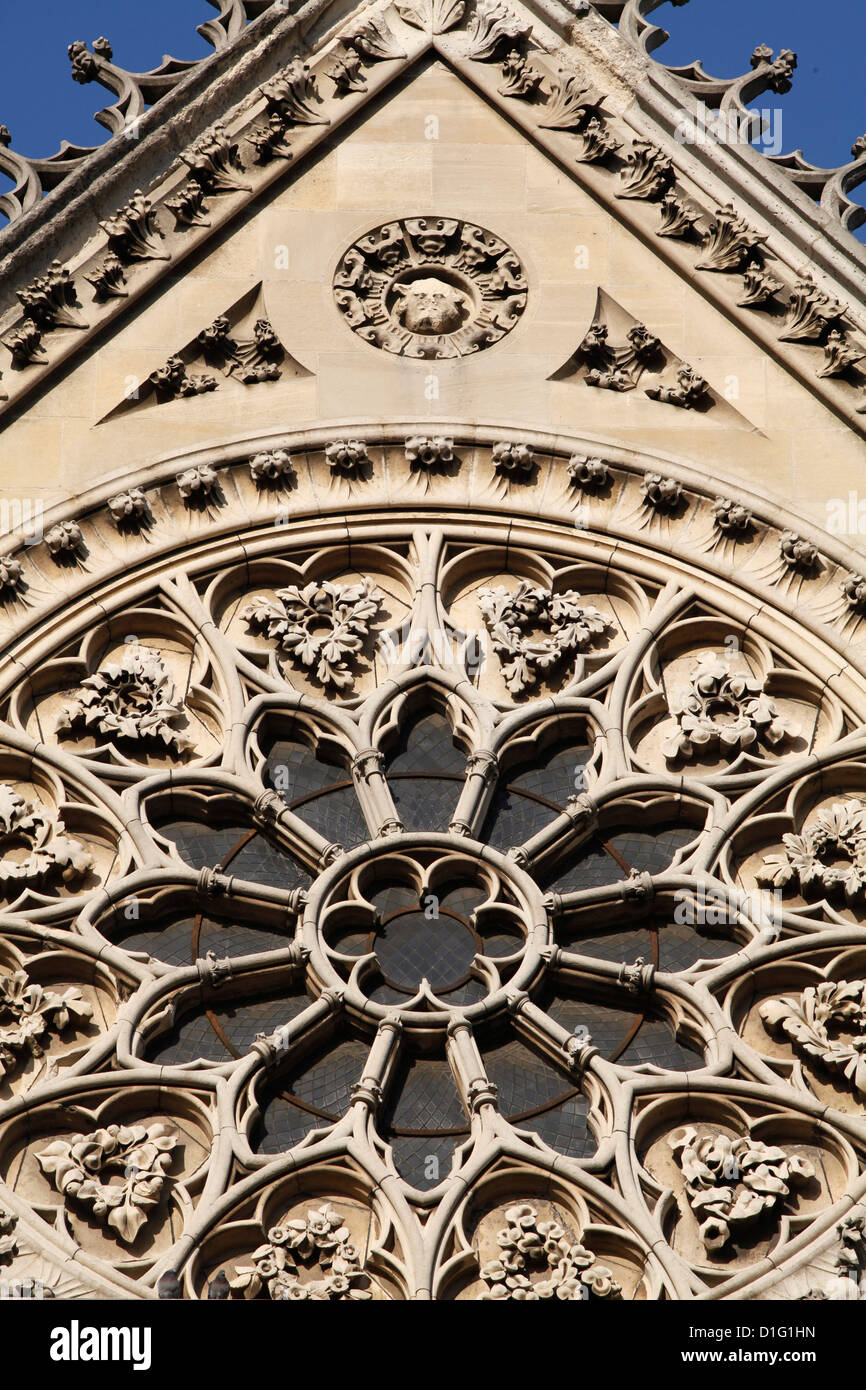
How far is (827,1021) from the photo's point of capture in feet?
60.1

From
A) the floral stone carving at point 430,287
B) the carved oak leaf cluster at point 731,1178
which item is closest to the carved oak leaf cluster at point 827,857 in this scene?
the carved oak leaf cluster at point 731,1178

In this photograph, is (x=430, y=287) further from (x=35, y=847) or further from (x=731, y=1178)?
(x=731, y=1178)

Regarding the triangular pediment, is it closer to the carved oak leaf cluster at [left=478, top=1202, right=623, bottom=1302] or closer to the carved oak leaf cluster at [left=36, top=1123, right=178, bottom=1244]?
the carved oak leaf cluster at [left=36, top=1123, right=178, bottom=1244]

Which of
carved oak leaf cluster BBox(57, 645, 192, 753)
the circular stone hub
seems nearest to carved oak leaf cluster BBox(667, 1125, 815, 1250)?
the circular stone hub

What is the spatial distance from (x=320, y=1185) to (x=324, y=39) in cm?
944

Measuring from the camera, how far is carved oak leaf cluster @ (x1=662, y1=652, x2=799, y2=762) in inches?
774

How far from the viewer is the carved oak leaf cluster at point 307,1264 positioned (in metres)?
17.0

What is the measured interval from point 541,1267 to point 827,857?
11.0ft

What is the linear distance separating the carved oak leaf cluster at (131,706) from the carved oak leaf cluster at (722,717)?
10.2ft

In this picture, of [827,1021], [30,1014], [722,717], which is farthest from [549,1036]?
[30,1014]

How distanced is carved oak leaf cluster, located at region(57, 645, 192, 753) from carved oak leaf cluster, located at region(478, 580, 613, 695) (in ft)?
6.95

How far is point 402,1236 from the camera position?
56.3ft
